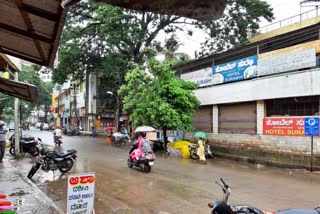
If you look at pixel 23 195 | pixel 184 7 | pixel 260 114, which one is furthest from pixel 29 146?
pixel 184 7

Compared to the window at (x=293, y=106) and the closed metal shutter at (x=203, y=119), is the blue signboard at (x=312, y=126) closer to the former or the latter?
the window at (x=293, y=106)

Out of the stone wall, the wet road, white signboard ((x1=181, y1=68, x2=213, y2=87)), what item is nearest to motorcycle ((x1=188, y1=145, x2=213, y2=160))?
the stone wall

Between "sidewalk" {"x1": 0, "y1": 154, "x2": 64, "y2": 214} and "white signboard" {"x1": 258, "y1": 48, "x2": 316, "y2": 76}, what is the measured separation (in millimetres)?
11602

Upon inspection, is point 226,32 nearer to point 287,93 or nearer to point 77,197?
point 287,93

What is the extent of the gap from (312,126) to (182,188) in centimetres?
682

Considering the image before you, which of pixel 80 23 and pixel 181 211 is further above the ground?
pixel 80 23

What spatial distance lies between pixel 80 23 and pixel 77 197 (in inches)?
1106

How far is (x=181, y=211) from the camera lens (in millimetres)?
7352

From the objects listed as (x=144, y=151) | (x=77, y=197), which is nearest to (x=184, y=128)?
(x=144, y=151)

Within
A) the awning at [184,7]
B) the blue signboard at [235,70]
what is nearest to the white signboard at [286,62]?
the blue signboard at [235,70]

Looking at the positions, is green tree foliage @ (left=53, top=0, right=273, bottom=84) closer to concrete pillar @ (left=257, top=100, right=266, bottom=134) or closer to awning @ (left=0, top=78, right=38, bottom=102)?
concrete pillar @ (left=257, top=100, right=266, bottom=134)

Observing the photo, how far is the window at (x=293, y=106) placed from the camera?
47.4ft

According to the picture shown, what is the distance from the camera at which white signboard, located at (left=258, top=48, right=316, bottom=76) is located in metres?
14.6

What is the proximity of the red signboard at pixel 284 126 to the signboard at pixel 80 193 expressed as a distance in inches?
447
